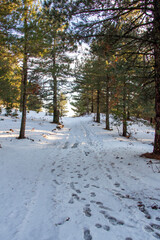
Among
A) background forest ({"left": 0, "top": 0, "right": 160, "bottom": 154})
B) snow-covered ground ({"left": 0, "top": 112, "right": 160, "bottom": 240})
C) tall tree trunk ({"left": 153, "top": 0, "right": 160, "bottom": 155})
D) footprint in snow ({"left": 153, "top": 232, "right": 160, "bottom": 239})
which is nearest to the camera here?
footprint in snow ({"left": 153, "top": 232, "right": 160, "bottom": 239})

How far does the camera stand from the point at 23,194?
10.7 feet

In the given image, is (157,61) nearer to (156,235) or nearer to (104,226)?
(156,235)

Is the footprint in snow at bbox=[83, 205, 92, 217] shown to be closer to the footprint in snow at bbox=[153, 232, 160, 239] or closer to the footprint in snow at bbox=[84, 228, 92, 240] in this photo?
the footprint in snow at bbox=[84, 228, 92, 240]

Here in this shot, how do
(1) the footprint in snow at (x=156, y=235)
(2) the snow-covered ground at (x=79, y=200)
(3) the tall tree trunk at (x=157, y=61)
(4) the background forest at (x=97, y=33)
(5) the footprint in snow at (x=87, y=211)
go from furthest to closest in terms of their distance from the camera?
(4) the background forest at (x=97, y=33) → (3) the tall tree trunk at (x=157, y=61) → (5) the footprint in snow at (x=87, y=211) → (2) the snow-covered ground at (x=79, y=200) → (1) the footprint in snow at (x=156, y=235)

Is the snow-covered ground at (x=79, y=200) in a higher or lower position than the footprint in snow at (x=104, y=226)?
lower

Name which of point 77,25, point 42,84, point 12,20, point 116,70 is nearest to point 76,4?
point 77,25

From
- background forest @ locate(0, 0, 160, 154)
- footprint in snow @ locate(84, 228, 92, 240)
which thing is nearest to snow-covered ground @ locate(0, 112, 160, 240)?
footprint in snow @ locate(84, 228, 92, 240)

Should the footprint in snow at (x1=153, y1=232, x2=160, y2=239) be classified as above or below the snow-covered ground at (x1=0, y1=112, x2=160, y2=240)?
above

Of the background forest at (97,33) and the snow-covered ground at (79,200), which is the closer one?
the snow-covered ground at (79,200)

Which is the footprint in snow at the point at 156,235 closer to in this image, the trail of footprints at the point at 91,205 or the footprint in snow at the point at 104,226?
the trail of footprints at the point at 91,205

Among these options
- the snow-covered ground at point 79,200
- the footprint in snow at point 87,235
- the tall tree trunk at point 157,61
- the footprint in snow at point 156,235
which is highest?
the tall tree trunk at point 157,61

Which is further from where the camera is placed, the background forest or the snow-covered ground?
the background forest

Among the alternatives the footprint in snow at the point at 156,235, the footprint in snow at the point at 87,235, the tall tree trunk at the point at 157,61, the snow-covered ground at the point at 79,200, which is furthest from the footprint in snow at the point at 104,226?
the tall tree trunk at the point at 157,61

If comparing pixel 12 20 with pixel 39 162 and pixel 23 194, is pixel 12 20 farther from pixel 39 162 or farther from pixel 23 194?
pixel 23 194
